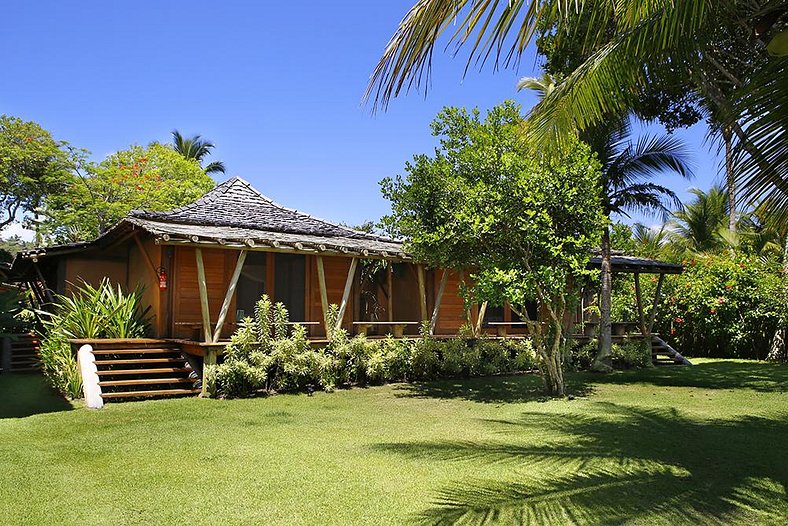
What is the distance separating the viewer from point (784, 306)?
1738cm

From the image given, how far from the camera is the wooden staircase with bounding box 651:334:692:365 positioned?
16.9 metres

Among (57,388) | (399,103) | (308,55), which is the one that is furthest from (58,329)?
(399,103)

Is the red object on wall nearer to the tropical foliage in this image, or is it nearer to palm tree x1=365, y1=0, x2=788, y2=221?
the tropical foliage

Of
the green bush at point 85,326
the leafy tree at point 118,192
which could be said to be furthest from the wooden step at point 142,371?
the leafy tree at point 118,192

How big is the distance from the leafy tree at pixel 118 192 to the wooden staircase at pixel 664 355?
2107cm

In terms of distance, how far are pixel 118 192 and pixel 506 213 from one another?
2214 centimetres

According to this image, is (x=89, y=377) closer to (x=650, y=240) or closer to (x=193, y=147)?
(x=193, y=147)

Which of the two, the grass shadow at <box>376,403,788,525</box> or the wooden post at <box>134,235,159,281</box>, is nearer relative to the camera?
the grass shadow at <box>376,403,788,525</box>

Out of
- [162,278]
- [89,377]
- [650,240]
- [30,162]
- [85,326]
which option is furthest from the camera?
[650,240]

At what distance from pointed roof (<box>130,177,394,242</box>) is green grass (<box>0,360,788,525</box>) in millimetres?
4698

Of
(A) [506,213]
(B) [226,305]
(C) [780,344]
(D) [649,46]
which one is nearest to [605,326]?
(C) [780,344]

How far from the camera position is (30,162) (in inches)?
992

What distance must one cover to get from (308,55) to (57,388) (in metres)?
8.29

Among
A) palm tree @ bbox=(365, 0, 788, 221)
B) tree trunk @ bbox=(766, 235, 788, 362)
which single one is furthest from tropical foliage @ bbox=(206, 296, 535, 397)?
tree trunk @ bbox=(766, 235, 788, 362)
